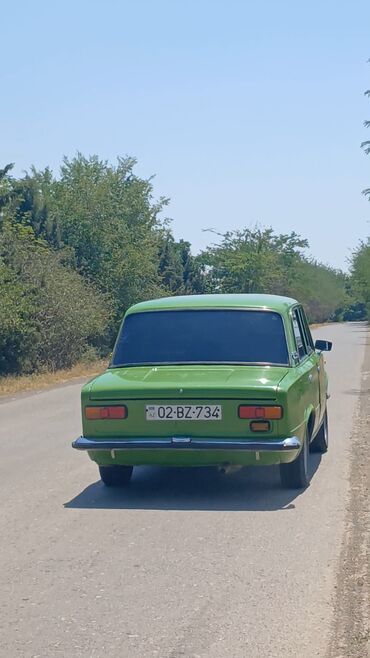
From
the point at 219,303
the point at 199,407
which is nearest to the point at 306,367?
the point at 219,303

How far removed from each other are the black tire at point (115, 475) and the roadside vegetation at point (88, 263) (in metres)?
17.2

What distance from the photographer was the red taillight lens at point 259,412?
7.80 metres

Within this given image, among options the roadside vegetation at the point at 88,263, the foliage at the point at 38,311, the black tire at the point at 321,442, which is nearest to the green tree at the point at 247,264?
the roadside vegetation at the point at 88,263

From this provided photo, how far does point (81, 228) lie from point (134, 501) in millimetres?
37434

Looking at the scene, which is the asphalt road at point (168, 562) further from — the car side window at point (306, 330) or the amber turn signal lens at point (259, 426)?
the car side window at point (306, 330)

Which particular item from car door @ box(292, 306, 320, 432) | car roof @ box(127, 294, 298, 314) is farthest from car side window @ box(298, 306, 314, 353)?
car roof @ box(127, 294, 298, 314)

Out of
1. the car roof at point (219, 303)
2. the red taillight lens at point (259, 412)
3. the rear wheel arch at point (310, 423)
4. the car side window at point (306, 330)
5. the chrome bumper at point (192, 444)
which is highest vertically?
the car roof at point (219, 303)

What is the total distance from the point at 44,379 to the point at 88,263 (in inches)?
745

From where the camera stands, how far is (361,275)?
81.9 metres

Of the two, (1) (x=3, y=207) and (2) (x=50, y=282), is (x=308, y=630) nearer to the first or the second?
(2) (x=50, y=282)

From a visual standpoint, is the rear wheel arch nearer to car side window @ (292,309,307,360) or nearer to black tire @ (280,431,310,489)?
black tire @ (280,431,310,489)

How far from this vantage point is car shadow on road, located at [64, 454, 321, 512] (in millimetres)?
8023

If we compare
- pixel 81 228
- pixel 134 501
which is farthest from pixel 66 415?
pixel 81 228

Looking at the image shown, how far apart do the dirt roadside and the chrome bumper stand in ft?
2.50
